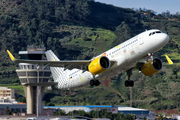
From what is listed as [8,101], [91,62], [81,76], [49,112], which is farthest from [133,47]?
[8,101]

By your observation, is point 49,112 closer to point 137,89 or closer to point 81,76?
point 137,89

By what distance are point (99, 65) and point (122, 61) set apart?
10.9 ft

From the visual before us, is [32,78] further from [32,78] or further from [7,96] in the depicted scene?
[7,96]

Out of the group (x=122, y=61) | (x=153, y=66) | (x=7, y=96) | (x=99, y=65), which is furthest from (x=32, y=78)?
(x=122, y=61)

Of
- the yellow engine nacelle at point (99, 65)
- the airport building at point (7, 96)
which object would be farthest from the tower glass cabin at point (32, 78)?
the yellow engine nacelle at point (99, 65)

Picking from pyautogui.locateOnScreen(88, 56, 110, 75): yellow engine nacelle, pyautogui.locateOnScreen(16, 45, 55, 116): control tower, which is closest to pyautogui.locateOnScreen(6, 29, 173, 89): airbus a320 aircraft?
pyautogui.locateOnScreen(88, 56, 110, 75): yellow engine nacelle

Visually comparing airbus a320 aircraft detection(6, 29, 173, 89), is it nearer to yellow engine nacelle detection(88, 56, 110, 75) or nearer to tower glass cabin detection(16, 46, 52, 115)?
yellow engine nacelle detection(88, 56, 110, 75)

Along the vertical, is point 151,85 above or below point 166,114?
above

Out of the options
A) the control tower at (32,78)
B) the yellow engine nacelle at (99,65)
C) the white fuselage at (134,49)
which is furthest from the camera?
the control tower at (32,78)

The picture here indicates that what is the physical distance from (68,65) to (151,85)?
12531 centimetres

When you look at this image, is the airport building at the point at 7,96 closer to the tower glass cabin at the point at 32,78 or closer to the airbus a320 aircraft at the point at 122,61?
the tower glass cabin at the point at 32,78

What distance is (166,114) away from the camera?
517 ft

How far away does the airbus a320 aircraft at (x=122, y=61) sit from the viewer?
2365 inches

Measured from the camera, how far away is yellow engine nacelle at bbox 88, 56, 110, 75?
6341 cm
